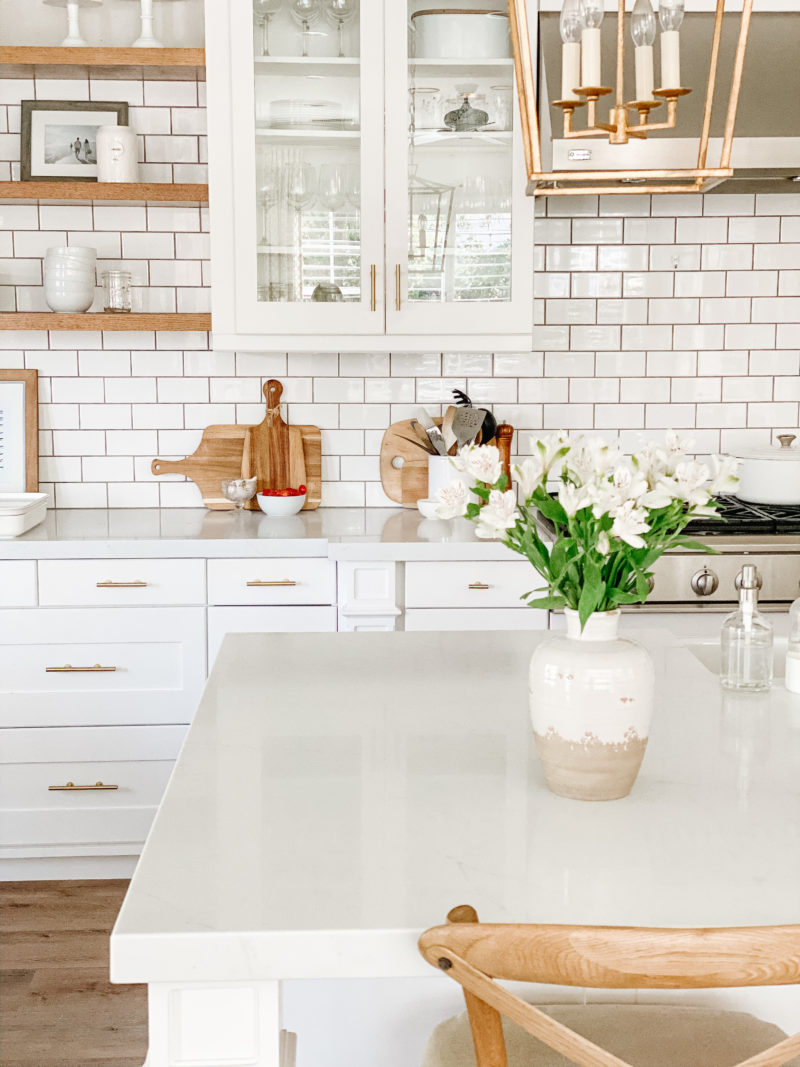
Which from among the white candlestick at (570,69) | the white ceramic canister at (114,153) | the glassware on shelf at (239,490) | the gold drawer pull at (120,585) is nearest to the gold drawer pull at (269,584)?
the gold drawer pull at (120,585)

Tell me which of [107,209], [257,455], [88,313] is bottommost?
[257,455]

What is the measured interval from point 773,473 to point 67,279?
221cm

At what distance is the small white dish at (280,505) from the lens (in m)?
3.52

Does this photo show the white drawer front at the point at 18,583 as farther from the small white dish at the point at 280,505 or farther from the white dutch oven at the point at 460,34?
the white dutch oven at the point at 460,34

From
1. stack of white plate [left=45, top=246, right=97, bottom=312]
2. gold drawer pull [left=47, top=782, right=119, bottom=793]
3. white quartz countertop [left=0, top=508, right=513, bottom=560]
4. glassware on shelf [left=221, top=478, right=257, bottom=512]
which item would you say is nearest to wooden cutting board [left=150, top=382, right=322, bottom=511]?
glassware on shelf [left=221, top=478, right=257, bottom=512]

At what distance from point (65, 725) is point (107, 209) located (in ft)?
5.37

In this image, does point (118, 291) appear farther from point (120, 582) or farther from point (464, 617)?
point (464, 617)

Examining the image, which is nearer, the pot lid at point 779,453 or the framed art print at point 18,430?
the pot lid at point 779,453

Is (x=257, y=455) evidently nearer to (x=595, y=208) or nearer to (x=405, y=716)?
(x=595, y=208)

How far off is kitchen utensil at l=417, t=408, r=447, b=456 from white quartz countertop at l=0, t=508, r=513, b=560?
309mm

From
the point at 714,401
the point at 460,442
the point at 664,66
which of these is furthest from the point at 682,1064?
the point at 714,401

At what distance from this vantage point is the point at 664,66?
134 centimetres

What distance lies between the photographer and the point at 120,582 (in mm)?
3119

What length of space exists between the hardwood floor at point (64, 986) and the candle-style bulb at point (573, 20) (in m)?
2.06
